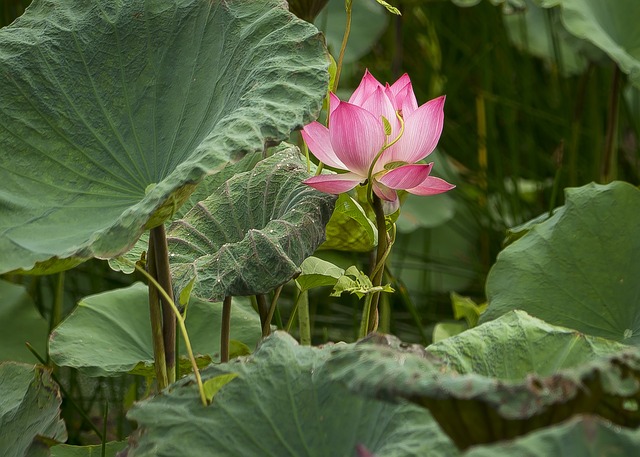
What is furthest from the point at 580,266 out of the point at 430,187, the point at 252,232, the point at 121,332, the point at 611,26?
the point at 611,26

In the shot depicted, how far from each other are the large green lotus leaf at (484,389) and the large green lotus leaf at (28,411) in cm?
38

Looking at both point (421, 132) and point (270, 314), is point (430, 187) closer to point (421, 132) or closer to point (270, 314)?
point (421, 132)

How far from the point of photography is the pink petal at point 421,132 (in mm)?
809

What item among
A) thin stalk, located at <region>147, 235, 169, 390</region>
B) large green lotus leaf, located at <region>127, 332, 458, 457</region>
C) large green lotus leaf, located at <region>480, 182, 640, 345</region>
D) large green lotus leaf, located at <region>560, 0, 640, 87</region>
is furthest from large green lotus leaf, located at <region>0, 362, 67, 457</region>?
large green lotus leaf, located at <region>560, 0, 640, 87</region>

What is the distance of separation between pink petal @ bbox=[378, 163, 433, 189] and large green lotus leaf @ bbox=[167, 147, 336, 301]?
0.17ft

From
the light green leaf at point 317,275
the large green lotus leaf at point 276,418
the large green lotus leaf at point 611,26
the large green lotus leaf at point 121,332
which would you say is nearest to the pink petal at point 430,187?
the light green leaf at point 317,275

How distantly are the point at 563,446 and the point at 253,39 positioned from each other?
49cm

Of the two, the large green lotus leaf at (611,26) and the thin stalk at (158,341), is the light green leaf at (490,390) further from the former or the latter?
the large green lotus leaf at (611,26)

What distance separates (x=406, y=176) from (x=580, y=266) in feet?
1.08

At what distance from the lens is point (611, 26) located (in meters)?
1.59

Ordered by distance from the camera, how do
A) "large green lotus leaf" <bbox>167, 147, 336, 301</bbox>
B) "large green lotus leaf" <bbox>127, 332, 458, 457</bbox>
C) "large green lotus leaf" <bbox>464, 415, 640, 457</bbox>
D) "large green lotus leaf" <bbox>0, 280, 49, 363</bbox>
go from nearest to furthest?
1. "large green lotus leaf" <bbox>464, 415, 640, 457</bbox>
2. "large green lotus leaf" <bbox>127, 332, 458, 457</bbox>
3. "large green lotus leaf" <bbox>167, 147, 336, 301</bbox>
4. "large green lotus leaf" <bbox>0, 280, 49, 363</bbox>

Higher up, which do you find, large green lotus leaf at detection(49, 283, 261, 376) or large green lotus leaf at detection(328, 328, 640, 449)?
large green lotus leaf at detection(328, 328, 640, 449)

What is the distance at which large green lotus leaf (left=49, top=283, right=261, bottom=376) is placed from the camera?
1053 mm

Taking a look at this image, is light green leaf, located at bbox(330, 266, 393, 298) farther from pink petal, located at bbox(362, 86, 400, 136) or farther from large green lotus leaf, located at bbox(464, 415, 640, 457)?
large green lotus leaf, located at bbox(464, 415, 640, 457)
